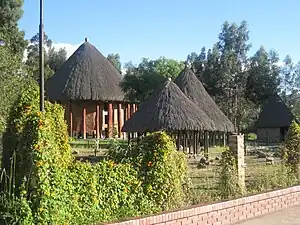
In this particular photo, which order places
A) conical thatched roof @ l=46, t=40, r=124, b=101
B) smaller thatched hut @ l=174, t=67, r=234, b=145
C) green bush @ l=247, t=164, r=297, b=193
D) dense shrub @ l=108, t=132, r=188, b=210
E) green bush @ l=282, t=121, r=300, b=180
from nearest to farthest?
dense shrub @ l=108, t=132, r=188, b=210
green bush @ l=247, t=164, r=297, b=193
green bush @ l=282, t=121, r=300, b=180
smaller thatched hut @ l=174, t=67, r=234, b=145
conical thatched roof @ l=46, t=40, r=124, b=101

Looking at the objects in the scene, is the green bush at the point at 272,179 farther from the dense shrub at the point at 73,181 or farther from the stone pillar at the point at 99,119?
the stone pillar at the point at 99,119

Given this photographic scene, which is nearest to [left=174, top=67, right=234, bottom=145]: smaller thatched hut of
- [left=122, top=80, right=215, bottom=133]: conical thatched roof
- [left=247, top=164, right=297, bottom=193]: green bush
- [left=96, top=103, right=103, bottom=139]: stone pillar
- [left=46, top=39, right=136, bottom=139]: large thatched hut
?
[left=122, top=80, right=215, bottom=133]: conical thatched roof

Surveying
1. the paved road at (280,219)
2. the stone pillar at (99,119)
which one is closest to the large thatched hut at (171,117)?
the paved road at (280,219)

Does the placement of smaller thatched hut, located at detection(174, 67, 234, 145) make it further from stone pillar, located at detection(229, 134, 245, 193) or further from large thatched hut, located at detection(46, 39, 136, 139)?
stone pillar, located at detection(229, 134, 245, 193)

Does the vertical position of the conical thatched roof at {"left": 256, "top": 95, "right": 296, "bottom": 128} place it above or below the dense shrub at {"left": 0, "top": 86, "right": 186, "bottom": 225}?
above

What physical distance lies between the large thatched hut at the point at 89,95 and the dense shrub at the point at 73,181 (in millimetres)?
36958

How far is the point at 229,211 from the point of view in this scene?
8.91m

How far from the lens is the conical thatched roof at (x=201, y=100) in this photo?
3120 cm

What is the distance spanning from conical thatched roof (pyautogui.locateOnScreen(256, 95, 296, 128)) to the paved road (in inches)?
1630

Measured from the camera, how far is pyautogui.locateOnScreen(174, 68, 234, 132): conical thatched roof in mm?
31203

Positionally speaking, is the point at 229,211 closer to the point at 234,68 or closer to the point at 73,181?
the point at 73,181

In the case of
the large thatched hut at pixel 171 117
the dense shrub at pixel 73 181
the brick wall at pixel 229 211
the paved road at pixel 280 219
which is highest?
the large thatched hut at pixel 171 117

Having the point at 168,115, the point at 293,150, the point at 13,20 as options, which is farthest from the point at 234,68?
the point at 293,150

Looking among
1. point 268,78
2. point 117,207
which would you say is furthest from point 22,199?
point 268,78
